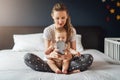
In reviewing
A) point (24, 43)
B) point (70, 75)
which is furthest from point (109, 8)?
point (70, 75)

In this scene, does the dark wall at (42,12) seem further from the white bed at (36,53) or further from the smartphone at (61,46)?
the smartphone at (61,46)

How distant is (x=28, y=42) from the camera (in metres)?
3.40

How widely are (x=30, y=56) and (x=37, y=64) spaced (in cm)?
11

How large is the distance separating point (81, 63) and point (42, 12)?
193 cm

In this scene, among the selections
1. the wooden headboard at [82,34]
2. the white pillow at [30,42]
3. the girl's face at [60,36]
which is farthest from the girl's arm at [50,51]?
the wooden headboard at [82,34]

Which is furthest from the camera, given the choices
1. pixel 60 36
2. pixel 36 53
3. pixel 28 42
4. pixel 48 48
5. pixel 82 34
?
pixel 82 34

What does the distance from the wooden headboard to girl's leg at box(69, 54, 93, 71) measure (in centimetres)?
168

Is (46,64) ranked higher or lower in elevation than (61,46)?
lower

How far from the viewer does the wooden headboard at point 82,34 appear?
367 centimetres

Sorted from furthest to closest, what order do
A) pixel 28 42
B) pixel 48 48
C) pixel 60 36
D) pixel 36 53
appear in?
pixel 28 42
pixel 36 53
pixel 48 48
pixel 60 36

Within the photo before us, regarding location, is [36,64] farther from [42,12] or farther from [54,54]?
[42,12]

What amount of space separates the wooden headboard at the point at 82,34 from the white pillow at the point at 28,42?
171 millimetres

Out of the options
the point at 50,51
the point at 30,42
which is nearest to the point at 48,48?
the point at 50,51

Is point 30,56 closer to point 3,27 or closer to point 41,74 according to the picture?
point 41,74
